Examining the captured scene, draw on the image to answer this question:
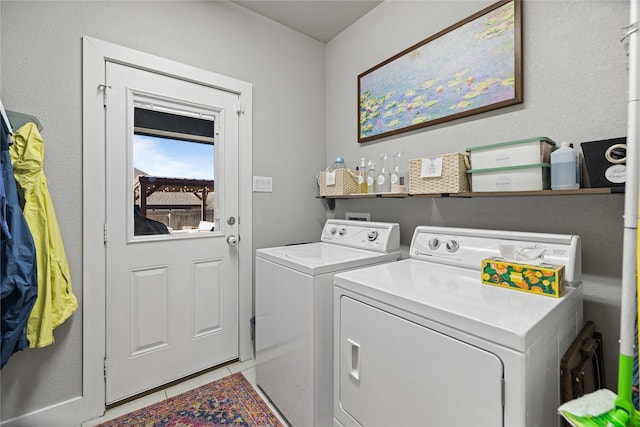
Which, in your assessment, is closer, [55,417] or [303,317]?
[303,317]

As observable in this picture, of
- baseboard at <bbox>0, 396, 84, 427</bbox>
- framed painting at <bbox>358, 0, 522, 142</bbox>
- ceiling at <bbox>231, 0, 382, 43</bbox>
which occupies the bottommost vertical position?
baseboard at <bbox>0, 396, 84, 427</bbox>

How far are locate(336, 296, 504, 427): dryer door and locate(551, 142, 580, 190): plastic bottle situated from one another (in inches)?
32.5

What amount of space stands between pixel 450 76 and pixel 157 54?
6.01 ft

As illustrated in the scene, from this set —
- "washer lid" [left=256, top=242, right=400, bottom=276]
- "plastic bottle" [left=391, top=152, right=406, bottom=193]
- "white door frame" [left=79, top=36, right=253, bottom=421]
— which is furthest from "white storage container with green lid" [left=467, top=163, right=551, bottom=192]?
"white door frame" [left=79, top=36, right=253, bottom=421]

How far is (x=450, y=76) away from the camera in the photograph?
169cm

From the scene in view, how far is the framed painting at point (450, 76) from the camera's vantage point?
4.76 ft

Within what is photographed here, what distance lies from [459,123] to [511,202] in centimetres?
54

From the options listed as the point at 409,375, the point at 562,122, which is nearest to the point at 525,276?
the point at 409,375

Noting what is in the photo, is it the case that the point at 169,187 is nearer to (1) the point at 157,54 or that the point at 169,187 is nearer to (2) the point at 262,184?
(2) the point at 262,184

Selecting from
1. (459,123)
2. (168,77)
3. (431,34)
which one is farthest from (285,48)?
(459,123)

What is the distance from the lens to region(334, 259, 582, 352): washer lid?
2.57ft

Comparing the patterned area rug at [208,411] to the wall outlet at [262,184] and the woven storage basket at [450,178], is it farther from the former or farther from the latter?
the woven storage basket at [450,178]

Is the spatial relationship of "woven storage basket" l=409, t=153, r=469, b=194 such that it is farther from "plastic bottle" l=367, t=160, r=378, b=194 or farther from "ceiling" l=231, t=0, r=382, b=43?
"ceiling" l=231, t=0, r=382, b=43

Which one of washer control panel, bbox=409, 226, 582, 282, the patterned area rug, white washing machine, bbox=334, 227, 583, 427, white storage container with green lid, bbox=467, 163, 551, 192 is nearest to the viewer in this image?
white washing machine, bbox=334, 227, 583, 427
